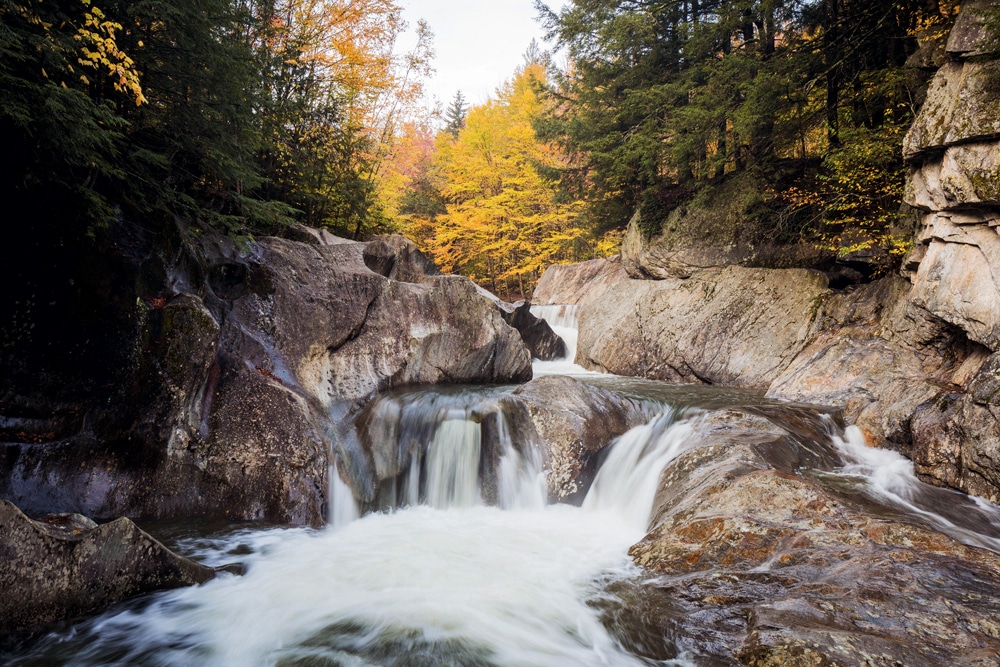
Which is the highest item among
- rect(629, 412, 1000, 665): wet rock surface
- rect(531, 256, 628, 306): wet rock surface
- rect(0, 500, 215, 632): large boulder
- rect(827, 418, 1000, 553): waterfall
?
rect(531, 256, 628, 306): wet rock surface

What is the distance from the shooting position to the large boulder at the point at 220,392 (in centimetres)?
449

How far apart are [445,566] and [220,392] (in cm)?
316

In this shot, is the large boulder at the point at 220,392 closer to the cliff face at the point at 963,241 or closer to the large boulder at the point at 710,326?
the large boulder at the point at 710,326

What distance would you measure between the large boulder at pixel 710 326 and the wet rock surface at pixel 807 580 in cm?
549

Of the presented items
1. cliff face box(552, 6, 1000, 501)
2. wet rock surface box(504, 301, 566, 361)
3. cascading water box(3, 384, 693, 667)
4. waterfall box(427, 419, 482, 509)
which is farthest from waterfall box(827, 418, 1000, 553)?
wet rock surface box(504, 301, 566, 361)

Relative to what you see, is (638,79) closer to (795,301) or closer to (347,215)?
(795,301)

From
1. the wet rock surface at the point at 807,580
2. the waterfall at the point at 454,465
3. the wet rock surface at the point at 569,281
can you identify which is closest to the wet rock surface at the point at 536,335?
the wet rock surface at the point at 569,281

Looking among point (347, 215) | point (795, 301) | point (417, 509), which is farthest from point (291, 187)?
point (795, 301)

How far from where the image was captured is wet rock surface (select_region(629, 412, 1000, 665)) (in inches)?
98.1

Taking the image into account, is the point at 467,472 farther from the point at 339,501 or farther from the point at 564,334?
the point at 564,334

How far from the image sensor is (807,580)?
10.3ft

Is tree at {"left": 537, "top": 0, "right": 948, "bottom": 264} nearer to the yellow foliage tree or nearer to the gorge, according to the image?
the gorge

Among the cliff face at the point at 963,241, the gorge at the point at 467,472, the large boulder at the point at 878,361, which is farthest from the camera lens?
the large boulder at the point at 878,361

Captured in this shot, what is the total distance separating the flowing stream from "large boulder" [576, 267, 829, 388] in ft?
10.5
